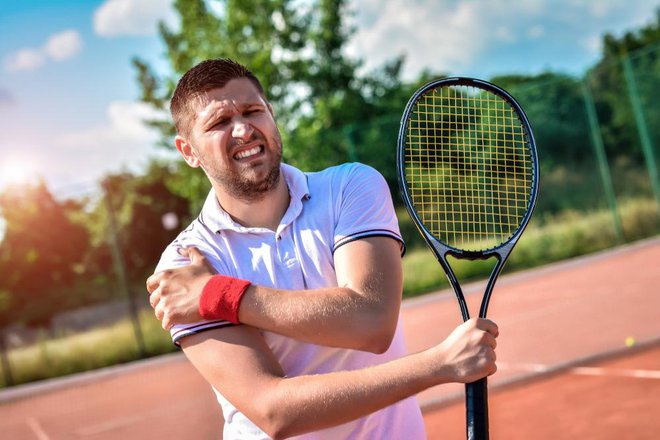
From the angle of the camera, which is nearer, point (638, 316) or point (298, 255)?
point (298, 255)

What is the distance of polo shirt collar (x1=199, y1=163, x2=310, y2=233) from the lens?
1.88 meters

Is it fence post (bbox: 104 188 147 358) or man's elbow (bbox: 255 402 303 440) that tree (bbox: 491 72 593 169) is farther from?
man's elbow (bbox: 255 402 303 440)

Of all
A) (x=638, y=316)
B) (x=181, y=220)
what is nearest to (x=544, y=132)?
(x=181, y=220)

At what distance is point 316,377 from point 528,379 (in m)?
5.01

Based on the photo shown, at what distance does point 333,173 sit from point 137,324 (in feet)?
36.2

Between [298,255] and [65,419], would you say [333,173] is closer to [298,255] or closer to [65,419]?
[298,255]

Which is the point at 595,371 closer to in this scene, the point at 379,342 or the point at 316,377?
the point at 379,342

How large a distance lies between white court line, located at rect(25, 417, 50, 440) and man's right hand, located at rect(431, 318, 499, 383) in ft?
24.4

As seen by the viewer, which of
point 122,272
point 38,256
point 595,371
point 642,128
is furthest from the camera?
point 38,256

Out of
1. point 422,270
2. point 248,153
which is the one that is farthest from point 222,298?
point 422,270

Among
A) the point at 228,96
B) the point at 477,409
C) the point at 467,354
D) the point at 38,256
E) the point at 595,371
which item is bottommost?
the point at 595,371

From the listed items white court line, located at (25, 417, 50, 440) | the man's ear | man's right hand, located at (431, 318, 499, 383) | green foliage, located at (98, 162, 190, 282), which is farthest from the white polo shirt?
green foliage, located at (98, 162, 190, 282)

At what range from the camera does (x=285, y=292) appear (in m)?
1.70

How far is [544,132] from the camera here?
1470 centimetres
